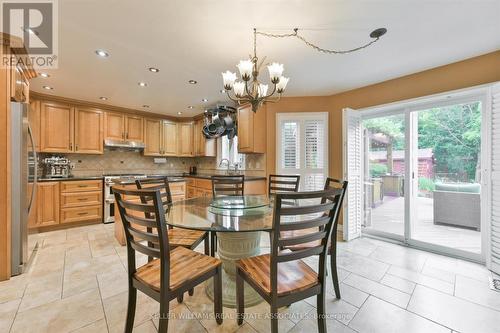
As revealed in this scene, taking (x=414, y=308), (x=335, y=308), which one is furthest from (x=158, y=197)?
(x=414, y=308)

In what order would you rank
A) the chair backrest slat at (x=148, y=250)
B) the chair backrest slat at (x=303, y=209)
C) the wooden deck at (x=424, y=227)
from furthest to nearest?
the wooden deck at (x=424, y=227) < the chair backrest slat at (x=148, y=250) < the chair backrest slat at (x=303, y=209)

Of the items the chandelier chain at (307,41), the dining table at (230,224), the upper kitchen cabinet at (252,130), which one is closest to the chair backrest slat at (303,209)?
the dining table at (230,224)

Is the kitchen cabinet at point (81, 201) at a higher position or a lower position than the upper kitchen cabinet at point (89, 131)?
lower

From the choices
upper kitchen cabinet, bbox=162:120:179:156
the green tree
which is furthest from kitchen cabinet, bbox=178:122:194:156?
the green tree

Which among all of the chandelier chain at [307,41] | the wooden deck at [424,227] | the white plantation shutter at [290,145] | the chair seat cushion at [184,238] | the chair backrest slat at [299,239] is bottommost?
the wooden deck at [424,227]

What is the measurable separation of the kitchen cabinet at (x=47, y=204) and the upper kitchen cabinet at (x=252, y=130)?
3.26m

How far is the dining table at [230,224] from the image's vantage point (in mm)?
1568

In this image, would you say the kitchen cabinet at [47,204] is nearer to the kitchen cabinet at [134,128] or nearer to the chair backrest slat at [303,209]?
the kitchen cabinet at [134,128]

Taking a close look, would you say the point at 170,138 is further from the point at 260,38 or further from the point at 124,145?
the point at 260,38

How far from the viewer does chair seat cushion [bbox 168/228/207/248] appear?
6.02 ft

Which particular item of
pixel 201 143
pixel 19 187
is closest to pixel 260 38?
pixel 19 187

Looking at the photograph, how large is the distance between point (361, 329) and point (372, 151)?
2707mm

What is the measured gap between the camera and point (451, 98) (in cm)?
265

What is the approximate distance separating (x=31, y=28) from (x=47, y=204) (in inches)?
113
